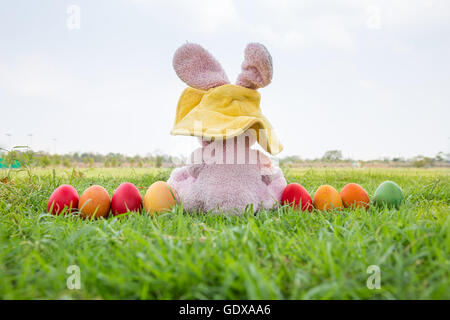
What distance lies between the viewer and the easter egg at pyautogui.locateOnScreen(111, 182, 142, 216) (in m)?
1.86

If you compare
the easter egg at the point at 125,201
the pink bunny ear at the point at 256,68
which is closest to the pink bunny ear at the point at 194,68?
the pink bunny ear at the point at 256,68

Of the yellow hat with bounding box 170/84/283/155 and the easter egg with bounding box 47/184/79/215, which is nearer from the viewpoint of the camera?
the yellow hat with bounding box 170/84/283/155

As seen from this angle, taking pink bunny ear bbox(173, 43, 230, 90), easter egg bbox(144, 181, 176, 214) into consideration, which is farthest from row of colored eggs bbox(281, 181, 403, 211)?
pink bunny ear bbox(173, 43, 230, 90)

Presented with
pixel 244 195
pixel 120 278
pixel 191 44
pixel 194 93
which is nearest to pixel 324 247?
pixel 120 278

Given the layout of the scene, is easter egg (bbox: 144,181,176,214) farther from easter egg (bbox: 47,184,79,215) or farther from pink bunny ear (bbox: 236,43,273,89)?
pink bunny ear (bbox: 236,43,273,89)

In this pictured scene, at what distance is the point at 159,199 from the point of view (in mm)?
1824

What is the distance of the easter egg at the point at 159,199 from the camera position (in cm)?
181

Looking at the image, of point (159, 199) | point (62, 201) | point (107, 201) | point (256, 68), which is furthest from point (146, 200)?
point (256, 68)

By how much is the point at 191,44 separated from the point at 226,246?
1.43m

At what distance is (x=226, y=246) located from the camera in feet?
3.47

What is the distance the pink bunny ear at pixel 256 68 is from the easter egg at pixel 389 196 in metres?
1.12

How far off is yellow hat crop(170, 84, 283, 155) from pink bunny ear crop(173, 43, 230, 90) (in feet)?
0.25

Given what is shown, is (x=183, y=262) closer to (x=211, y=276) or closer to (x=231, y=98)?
(x=211, y=276)

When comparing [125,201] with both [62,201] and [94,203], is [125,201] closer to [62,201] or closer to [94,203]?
[94,203]
